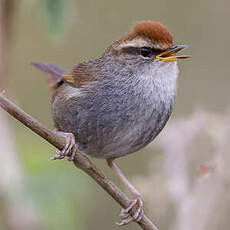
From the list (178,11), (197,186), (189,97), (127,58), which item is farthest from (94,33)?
(197,186)

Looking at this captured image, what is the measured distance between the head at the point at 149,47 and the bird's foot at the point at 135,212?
40.4 inches

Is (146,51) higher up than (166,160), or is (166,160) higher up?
(146,51)

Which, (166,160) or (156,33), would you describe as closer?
(156,33)

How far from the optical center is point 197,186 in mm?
4496

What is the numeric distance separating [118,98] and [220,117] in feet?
3.06

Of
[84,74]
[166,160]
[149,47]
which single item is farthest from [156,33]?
[166,160]

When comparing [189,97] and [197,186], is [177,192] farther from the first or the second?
[189,97]

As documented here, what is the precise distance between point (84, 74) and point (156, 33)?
0.69m

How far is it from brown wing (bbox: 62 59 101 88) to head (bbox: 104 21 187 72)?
229mm

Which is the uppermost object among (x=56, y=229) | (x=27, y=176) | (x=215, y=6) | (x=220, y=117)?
(x=215, y=6)

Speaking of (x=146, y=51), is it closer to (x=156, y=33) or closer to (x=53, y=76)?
(x=156, y=33)

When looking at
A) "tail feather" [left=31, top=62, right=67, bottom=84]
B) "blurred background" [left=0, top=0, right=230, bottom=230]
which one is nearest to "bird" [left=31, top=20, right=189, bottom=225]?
"blurred background" [left=0, top=0, right=230, bottom=230]

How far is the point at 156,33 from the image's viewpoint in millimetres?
4363

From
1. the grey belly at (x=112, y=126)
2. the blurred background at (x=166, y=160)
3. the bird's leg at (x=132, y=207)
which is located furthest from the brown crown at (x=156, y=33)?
the bird's leg at (x=132, y=207)
